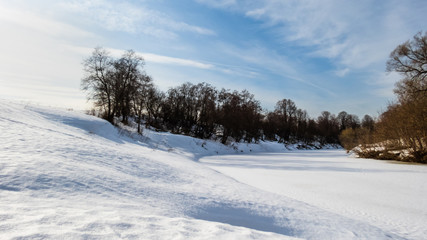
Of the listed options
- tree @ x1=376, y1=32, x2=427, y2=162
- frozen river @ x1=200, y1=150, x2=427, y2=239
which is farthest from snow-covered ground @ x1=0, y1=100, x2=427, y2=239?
tree @ x1=376, y1=32, x2=427, y2=162

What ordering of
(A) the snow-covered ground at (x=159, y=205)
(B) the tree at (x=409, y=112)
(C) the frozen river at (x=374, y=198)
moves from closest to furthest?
(A) the snow-covered ground at (x=159, y=205)
(C) the frozen river at (x=374, y=198)
(B) the tree at (x=409, y=112)

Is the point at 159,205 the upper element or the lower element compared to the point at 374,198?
upper

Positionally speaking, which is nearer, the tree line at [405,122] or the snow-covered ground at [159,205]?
the snow-covered ground at [159,205]

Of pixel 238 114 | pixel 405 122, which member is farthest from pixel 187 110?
pixel 405 122

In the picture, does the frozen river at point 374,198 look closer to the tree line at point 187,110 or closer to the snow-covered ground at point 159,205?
the snow-covered ground at point 159,205

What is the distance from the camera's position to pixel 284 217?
453 cm

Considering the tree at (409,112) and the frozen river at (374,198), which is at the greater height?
the tree at (409,112)

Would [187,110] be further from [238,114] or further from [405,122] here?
[405,122]

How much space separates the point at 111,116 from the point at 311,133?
6998 cm

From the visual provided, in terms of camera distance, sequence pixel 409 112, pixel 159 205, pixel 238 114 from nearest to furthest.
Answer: pixel 159 205
pixel 409 112
pixel 238 114

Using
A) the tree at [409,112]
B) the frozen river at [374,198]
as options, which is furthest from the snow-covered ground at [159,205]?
the tree at [409,112]

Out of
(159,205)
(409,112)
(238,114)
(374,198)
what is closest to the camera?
(159,205)

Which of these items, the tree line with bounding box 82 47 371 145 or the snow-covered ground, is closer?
the snow-covered ground

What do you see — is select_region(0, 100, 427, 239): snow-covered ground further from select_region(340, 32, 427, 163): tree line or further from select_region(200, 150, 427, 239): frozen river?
select_region(340, 32, 427, 163): tree line
